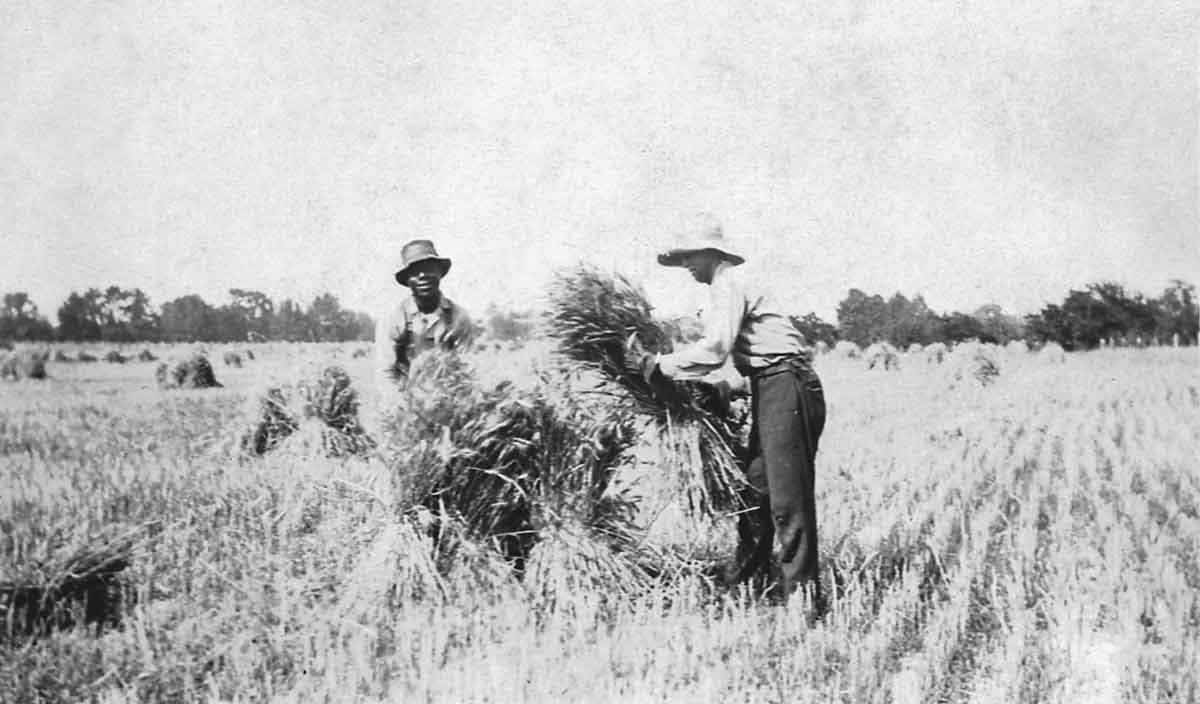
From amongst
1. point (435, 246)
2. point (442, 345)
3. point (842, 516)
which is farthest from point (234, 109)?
point (842, 516)

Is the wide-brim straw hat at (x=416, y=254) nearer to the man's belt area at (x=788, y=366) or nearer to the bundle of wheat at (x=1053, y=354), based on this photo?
the man's belt area at (x=788, y=366)

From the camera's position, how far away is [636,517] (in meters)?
3.54

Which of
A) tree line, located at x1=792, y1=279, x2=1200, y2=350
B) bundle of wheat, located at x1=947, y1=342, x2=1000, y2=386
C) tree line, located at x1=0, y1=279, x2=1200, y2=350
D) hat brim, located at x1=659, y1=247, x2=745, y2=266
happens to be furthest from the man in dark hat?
bundle of wheat, located at x1=947, y1=342, x2=1000, y2=386

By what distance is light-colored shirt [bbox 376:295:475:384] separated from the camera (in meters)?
4.25

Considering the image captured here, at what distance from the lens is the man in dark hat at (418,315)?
4309 millimetres

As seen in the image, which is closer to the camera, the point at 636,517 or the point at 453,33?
the point at 636,517

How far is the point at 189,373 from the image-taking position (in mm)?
12641

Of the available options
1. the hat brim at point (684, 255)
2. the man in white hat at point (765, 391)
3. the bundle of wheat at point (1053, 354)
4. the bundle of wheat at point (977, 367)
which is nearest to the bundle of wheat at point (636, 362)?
the man in white hat at point (765, 391)

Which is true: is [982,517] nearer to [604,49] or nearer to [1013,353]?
[604,49]

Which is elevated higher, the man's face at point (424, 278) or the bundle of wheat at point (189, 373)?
the man's face at point (424, 278)

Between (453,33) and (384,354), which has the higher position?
(453,33)

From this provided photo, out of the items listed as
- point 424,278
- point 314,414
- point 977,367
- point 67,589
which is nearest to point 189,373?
point 314,414

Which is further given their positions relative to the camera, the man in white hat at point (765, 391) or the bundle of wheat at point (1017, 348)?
the bundle of wheat at point (1017, 348)

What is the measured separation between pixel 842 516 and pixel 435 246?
2909mm
